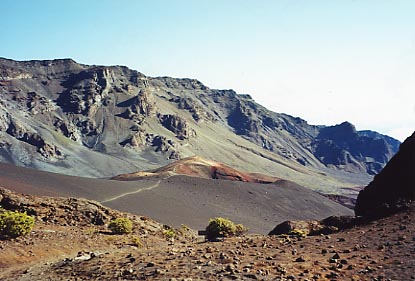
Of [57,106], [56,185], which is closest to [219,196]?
[56,185]

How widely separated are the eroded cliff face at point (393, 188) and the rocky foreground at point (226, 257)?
962mm

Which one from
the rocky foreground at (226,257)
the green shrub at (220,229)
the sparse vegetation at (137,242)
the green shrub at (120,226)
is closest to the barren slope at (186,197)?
the green shrub at (220,229)

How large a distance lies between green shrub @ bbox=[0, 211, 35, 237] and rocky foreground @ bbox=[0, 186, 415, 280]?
0.30 m

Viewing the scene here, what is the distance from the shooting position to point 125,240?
17.8 metres

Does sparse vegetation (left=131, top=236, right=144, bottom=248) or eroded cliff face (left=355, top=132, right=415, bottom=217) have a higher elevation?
eroded cliff face (left=355, top=132, right=415, bottom=217)

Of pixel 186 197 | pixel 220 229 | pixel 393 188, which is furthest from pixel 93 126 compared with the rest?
pixel 393 188

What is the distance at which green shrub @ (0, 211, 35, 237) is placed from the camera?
15.4m

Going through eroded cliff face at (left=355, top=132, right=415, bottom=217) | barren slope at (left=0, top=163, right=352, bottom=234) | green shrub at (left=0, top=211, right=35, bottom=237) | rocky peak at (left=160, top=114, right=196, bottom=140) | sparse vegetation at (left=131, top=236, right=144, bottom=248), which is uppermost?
rocky peak at (left=160, top=114, right=196, bottom=140)

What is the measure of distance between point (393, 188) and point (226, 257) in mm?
9245

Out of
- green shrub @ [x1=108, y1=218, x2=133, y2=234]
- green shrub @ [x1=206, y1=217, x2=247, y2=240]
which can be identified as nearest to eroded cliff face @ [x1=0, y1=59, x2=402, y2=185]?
green shrub @ [x1=206, y1=217, x2=247, y2=240]

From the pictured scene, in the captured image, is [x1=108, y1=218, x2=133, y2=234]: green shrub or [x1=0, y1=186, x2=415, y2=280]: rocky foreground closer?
[x1=0, y1=186, x2=415, y2=280]: rocky foreground

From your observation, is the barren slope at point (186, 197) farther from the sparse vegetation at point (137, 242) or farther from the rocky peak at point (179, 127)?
the rocky peak at point (179, 127)

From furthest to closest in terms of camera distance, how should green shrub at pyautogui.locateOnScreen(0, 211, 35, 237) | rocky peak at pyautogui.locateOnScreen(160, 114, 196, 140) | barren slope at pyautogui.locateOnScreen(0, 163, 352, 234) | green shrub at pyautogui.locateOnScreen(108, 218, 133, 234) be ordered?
rocky peak at pyautogui.locateOnScreen(160, 114, 196, 140)
barren slope at pyautogui.locateOnScreen(0, 163, 352, 234)
green shrub at pyautogui.locateOnScreen(108, 218, 133, 234)
green shrub at pyautogui.locateOnScreen(0, 211, 35, 237)

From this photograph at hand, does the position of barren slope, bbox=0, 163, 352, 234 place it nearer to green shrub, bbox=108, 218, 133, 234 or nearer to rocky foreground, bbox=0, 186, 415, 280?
green shrub, bbox=108, 218, 133, 234
